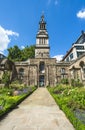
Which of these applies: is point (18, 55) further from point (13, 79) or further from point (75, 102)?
point (75, 102)

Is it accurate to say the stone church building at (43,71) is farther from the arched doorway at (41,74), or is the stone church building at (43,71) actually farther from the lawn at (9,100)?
the lawn at (9,100)

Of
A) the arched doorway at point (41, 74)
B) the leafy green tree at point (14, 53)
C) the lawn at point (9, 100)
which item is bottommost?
the lawn at point (9, 100)

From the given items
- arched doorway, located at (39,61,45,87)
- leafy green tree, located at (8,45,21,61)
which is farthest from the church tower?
leafy green tree, located at (8,45,21,61)

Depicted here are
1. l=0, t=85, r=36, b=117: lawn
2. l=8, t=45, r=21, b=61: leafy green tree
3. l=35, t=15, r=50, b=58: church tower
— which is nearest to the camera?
l=0, t=85, r=36, b=117: lawn

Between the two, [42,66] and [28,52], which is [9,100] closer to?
[42,66]

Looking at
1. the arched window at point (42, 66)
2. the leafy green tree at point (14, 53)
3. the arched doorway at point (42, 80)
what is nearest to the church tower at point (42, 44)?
the arched window at point (42, 66)

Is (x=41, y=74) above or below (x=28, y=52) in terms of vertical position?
below

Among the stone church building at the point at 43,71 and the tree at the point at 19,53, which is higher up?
the tree at the point at 19,53

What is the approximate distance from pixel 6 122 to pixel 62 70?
35647mm

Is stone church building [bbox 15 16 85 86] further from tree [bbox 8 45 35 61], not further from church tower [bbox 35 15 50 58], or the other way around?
tree [bbox 8 45 35 61]

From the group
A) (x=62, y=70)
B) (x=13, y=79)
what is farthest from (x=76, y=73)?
(x=13, y=79)

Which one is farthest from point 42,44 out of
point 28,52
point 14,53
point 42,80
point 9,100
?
point 9,100

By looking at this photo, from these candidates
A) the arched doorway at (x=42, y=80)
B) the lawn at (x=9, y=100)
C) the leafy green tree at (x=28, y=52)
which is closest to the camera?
the lawn at (x=9, y=100)

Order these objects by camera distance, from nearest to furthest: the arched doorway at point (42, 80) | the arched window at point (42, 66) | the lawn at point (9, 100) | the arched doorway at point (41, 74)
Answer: the lawn at point (9, 100), the arched doorway at point (42, 80), the arched doorway at point (41, 74), the arched window at point (42, 66)
